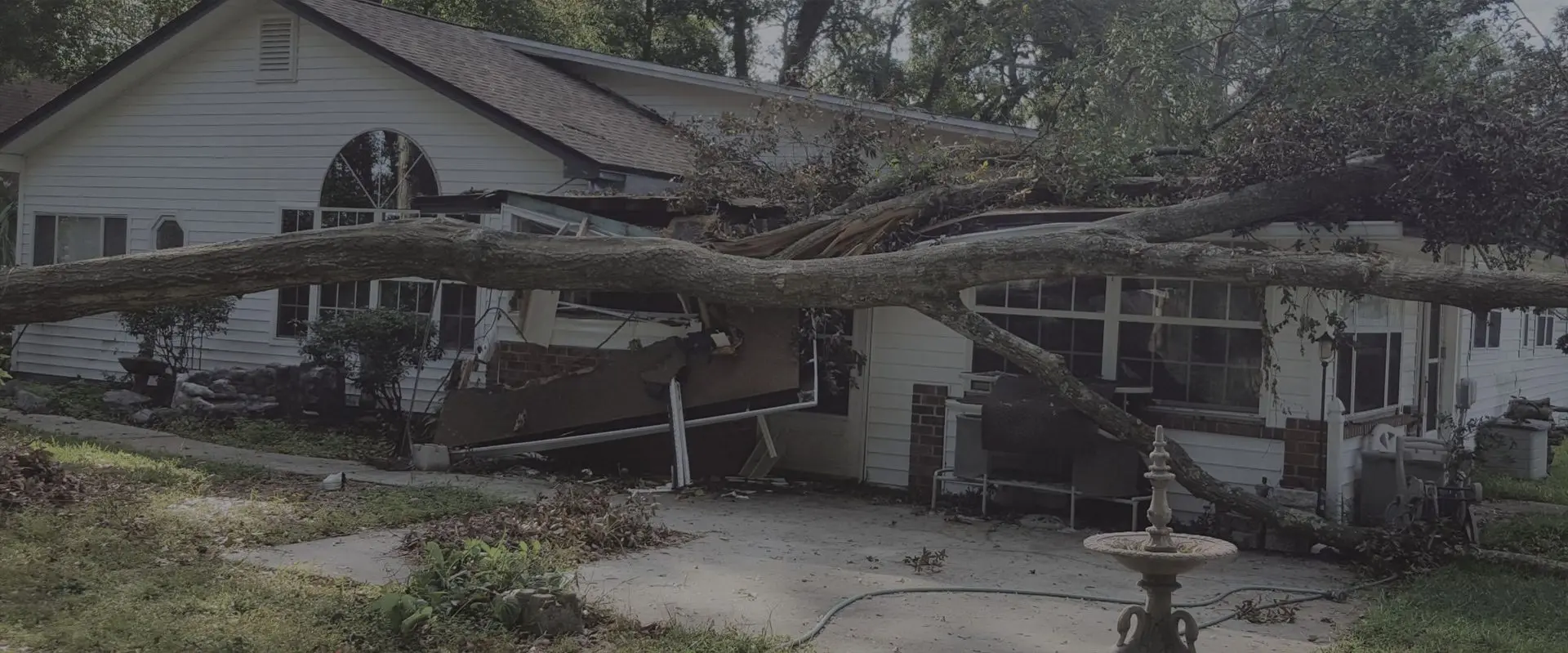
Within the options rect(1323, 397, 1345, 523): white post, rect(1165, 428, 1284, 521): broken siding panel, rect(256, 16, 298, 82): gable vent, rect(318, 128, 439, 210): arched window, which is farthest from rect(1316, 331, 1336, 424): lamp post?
rect(256, 16, 298, 82): gable vent

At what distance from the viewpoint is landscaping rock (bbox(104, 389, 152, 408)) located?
13711 millimetres

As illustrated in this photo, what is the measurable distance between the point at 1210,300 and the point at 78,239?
14435 millimetres

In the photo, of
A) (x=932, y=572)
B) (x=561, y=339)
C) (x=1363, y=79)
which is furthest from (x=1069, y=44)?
(x=932, y=572)

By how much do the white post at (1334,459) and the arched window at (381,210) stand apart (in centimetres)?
878

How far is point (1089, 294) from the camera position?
982 centimetres

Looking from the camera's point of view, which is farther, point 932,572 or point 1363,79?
point 1363,79

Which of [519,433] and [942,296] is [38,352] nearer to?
[519,433]

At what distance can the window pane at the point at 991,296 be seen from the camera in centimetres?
1022

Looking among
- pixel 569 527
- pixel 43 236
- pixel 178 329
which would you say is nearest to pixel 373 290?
pixel 178 329

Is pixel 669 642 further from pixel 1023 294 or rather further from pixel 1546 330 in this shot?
pixel 1546 330

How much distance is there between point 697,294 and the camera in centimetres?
855

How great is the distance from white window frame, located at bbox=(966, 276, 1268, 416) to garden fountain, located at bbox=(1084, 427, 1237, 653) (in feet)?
13.9

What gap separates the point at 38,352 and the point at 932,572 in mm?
14189

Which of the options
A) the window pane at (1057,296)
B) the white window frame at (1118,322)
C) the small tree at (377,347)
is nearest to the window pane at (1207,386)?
the white window frame at (1118,322)
